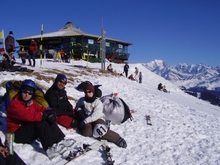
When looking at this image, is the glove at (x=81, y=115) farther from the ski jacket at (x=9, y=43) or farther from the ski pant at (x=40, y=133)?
the ski jacket at (x=9, y=43)

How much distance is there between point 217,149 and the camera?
5254 millimetres

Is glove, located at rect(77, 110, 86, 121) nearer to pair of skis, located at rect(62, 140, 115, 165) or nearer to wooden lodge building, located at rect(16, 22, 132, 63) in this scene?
pair of skis, located at rect(62, 140, 115, 165)

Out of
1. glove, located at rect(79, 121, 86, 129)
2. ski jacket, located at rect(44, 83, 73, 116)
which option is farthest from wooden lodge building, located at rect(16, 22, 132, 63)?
glove, located at rect(79, 121, 86, 129)

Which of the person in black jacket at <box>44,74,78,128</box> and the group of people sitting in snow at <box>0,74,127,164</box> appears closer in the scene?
the group of people sitting in snow at <box>0,74,127,164</box>

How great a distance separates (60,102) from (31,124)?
1.47 meters

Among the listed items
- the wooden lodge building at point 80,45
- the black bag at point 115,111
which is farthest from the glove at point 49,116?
the wooden lodge building at point 80,45

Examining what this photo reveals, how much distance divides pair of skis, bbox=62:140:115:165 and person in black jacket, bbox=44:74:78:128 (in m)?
1.01

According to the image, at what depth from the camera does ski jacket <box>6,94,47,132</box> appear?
3971 mm

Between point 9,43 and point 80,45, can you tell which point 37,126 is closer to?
point 9,43

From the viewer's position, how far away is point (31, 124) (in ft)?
13.3

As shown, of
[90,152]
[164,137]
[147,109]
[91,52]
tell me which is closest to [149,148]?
[164,137]

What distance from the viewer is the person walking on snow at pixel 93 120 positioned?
4.76 meters

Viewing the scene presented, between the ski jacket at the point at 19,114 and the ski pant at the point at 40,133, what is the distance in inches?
4.0

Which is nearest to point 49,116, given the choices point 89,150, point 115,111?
A: point 89,150
